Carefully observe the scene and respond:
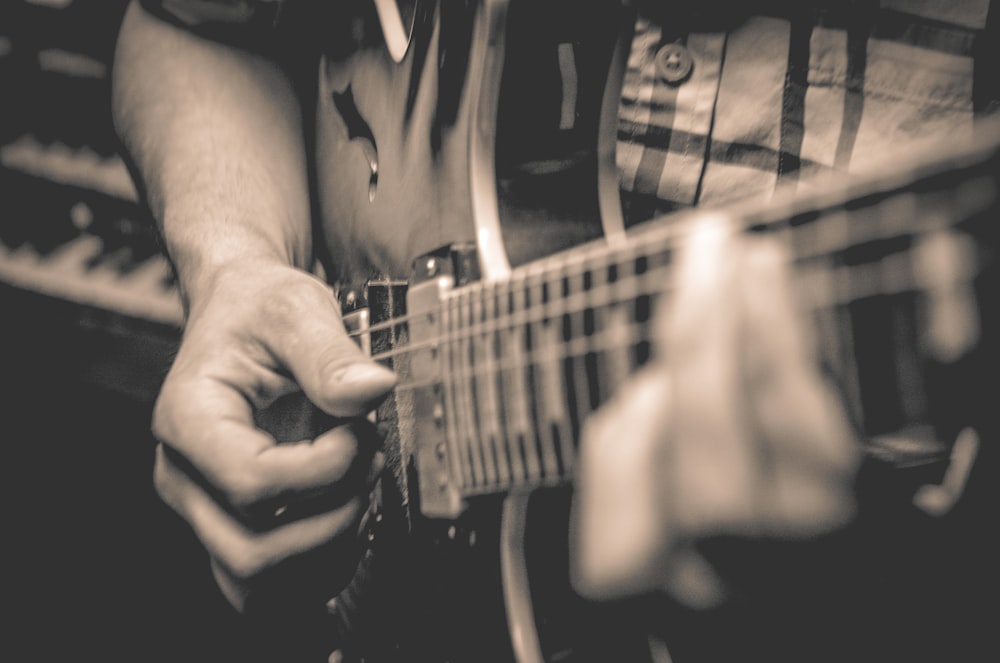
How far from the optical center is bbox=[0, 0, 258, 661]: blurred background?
3.89ft

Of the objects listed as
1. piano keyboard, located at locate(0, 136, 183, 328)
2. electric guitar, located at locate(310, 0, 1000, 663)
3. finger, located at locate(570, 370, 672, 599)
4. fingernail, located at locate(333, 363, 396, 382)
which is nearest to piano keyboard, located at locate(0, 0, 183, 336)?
piano keyboard, located at locate(0, 136, 183, 328)

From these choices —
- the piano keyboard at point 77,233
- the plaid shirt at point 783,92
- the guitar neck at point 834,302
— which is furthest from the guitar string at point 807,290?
the piano keyboard at point 77,233

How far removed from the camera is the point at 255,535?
0.54 meters

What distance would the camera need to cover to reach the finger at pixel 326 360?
48 centimetres

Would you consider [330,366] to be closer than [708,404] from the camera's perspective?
No

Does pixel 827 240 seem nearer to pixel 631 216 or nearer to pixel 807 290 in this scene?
pixel 807 290

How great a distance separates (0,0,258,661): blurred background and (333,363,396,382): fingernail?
2.61ft

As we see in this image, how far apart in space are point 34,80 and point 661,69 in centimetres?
147

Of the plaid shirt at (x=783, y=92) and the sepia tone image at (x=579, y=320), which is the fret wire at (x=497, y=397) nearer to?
the sepia tone image at (x=579, y=320)

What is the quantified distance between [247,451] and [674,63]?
0.57 meters

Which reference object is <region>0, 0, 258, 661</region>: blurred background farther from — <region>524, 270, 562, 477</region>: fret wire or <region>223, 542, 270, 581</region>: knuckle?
<region>524, 270, 562, 477</region>: fret wire

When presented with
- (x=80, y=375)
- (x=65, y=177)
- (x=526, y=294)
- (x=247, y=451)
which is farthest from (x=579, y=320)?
(x=65, y=177)

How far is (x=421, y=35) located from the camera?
633 mm

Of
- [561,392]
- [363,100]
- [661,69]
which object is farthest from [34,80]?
[561,392]
